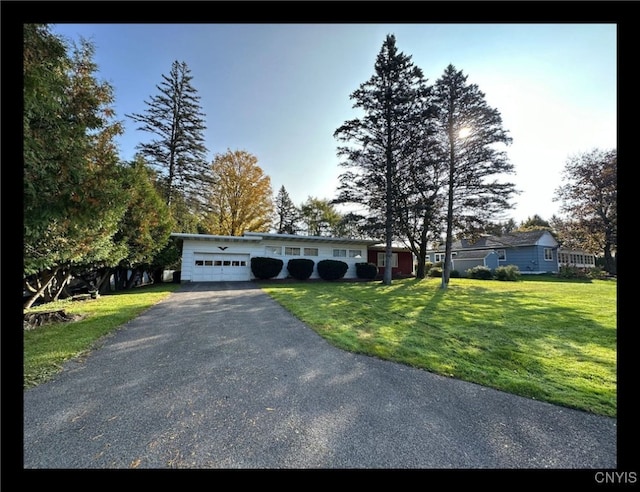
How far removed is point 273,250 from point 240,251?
222 centimetres

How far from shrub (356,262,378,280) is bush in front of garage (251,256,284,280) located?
6.26 meters

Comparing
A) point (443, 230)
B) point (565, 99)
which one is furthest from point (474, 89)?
point (565, 99)

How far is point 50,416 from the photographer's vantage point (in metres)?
2.29

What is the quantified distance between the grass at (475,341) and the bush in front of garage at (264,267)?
8960 millimetres

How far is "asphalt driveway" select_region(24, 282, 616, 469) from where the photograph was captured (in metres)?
1.81

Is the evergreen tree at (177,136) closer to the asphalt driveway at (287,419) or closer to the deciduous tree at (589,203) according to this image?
the asphalt driveway at (287,419)

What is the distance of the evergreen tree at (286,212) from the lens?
115ft

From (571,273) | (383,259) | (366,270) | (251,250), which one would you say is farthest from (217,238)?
(571,273)

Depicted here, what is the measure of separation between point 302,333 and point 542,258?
26.8 metres

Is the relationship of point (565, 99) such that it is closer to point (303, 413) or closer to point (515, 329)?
point (303, 413)

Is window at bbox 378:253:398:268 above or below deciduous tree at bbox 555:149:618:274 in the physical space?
below

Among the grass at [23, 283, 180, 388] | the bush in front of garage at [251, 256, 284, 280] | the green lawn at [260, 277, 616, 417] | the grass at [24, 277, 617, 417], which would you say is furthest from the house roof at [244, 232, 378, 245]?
the grass at [23, 283, 180, 388]

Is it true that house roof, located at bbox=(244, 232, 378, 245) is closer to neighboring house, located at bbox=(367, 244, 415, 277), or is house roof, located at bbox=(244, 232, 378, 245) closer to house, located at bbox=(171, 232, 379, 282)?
house, located at bbox=(171, 232, 379, 282)

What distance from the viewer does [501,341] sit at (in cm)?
466
